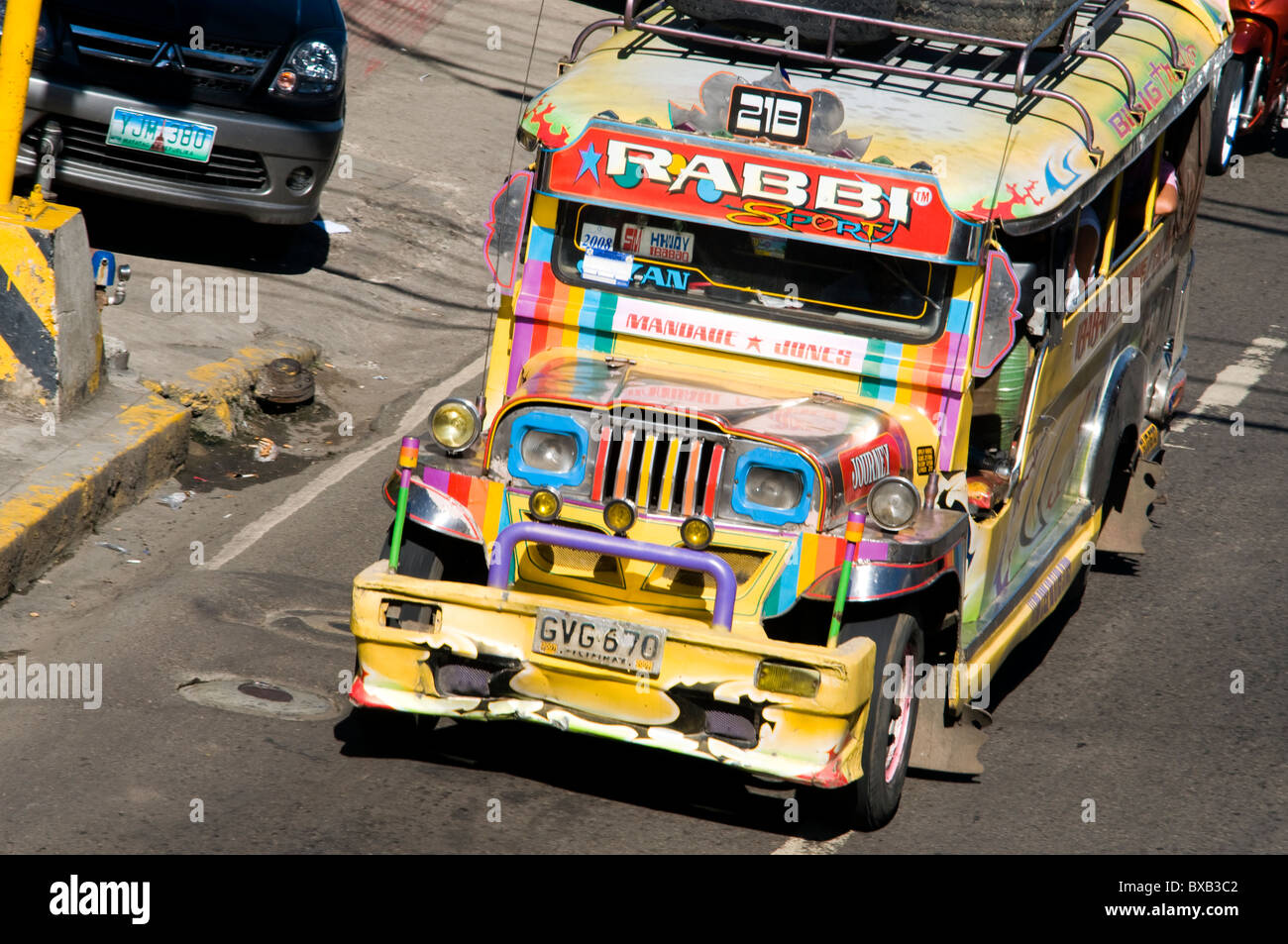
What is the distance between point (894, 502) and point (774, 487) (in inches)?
16.4

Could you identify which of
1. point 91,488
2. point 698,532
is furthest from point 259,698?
point 698,532

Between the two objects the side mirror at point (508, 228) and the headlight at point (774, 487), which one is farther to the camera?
the side mirror at point (508, 228)

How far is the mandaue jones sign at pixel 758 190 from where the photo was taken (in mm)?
6211

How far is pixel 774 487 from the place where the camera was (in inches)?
230

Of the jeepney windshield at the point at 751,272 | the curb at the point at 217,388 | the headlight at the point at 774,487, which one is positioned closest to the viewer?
the headlight at the point at 774,487

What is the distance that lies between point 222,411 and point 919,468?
4.58 metres

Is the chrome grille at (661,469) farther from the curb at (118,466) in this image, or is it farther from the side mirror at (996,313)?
the curb at (118,466)

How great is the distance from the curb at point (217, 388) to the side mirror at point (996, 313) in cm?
469

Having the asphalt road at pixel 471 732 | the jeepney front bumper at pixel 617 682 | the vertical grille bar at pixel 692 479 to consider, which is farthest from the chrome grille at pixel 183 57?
the vertical grille bar at pixel 692 479

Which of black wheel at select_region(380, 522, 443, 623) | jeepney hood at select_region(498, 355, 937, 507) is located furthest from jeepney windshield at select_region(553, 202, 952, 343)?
black wheel at select_region(380, 522, 443, 623)

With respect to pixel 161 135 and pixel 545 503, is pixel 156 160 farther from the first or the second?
pixel 545 503

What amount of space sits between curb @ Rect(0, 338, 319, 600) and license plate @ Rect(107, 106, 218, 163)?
1.31 metres

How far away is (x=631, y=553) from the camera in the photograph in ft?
18.4

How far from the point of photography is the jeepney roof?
623 cm
